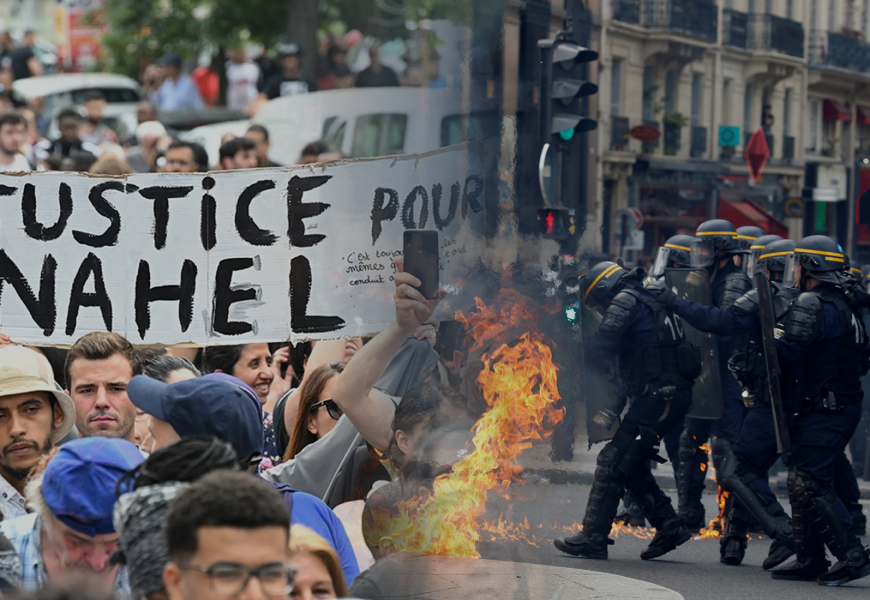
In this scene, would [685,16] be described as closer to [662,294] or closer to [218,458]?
[662,294]

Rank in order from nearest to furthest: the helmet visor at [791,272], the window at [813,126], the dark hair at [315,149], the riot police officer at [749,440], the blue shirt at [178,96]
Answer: the helmet visor at [791,272], the riot police officer at [749,440], the window at [813,126], the dark hair at [315,149], the blue shirt at [178,96]

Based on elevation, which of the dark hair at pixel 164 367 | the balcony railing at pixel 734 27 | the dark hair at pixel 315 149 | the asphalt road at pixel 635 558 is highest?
the balcony railing at pixel 734 27

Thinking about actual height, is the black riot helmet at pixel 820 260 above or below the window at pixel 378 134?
below

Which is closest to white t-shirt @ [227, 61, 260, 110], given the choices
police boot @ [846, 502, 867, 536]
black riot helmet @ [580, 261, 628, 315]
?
black riot helmet @ [580, 261, 628, 315]

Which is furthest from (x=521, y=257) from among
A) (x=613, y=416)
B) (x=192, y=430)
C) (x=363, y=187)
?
(x=192, y=430)

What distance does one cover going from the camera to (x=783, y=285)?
7.62 m

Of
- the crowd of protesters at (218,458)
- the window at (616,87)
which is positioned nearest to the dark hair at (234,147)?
the crowd of protesters at (218,458)

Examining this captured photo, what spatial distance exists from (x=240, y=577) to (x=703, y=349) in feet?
21.1

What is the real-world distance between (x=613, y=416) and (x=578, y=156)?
62.1 inches

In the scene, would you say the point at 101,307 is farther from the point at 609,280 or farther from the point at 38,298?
the point at 609,280

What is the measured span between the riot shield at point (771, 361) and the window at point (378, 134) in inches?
203

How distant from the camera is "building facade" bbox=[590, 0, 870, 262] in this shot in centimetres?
851

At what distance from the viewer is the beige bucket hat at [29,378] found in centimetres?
414

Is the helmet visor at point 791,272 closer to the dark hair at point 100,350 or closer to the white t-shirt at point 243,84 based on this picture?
the dark hair at point 100,350
